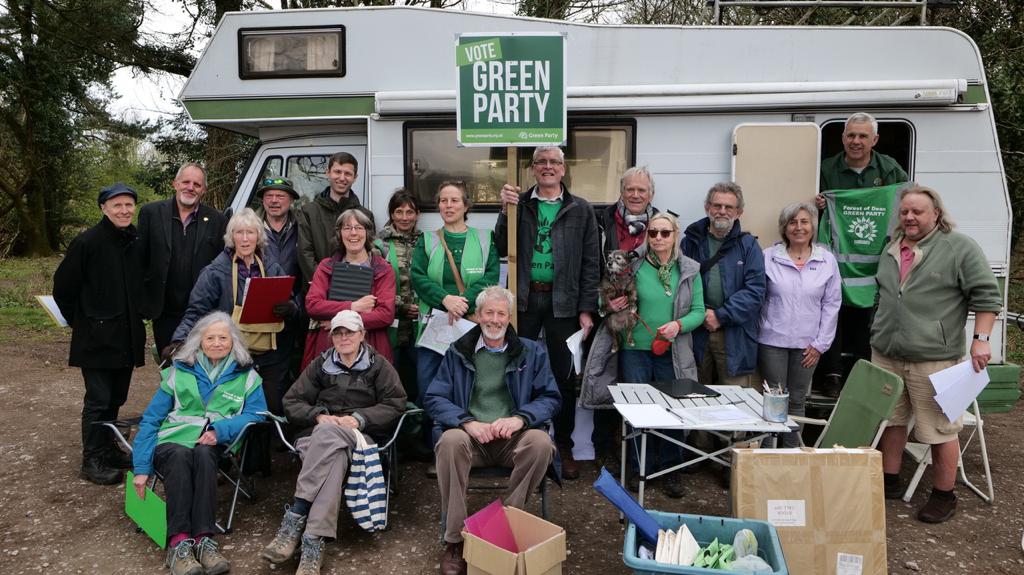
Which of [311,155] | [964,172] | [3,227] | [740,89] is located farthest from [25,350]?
[3,227]

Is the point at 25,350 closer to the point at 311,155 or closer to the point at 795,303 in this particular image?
the point at 311,155

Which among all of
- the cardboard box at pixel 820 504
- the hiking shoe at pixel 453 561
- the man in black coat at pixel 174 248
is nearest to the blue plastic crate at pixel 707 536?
the cardboard box at pixel 820 504

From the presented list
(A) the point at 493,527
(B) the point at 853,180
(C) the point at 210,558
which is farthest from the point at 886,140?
(C) the point at 210,558

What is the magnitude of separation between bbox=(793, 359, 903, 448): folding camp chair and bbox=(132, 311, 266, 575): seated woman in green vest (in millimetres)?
3144

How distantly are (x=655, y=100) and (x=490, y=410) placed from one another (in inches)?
93.1

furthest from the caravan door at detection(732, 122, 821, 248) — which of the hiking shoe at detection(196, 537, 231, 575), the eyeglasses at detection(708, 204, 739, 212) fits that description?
the hiking shoe at detection(196, 537, 231, 575)

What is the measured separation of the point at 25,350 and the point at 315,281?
23.4ft

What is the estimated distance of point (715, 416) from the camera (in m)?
3.58

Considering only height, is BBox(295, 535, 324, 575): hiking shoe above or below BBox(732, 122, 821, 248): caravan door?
below

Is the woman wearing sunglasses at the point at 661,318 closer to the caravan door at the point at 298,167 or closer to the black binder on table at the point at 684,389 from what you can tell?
the black binder on table at the point at 684,389

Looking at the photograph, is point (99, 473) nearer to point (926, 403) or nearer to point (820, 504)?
point (820, 504)

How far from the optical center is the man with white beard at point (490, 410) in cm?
350

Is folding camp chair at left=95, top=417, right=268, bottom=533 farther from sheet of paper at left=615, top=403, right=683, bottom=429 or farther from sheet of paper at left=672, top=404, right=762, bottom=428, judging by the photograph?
sheet of paper at left=672, top=404, right=762, bottom=428

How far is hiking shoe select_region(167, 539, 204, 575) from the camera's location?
336 centimetres
